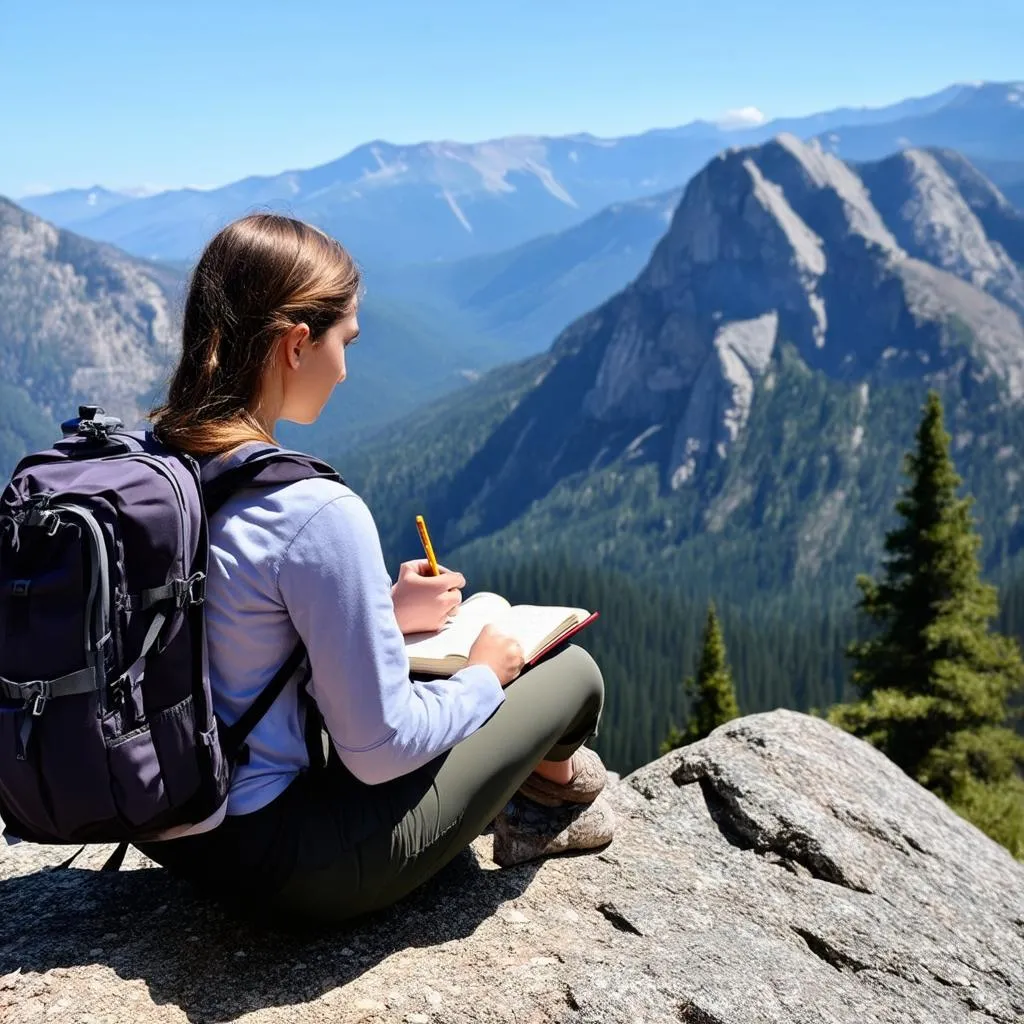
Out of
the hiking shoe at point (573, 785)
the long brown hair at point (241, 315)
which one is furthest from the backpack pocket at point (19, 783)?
the hiking shoe at point (573, 785)

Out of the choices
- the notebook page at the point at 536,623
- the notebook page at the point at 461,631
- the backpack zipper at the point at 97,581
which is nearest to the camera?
the backpack zipper at the point at 97,581

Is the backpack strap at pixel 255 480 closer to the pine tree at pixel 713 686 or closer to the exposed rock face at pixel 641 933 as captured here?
the exposed rock face at pixel 641 933

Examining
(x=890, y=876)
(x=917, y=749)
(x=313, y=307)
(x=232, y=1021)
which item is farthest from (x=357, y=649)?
(x=917, y=749)

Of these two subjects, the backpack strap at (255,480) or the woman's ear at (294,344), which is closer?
the backpack strap at (255,480)

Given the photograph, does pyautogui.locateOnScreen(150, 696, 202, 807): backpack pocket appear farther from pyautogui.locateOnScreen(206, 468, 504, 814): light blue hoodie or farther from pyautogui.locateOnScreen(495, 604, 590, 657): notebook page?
pyautogui.locateOnScreen(495, 604, 590, 657): notebook page

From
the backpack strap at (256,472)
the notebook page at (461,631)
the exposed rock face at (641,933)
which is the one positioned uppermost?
the backpack strap at (256,472)

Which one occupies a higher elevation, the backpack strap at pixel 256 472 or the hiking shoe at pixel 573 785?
the backpack strap at pixel 256 472

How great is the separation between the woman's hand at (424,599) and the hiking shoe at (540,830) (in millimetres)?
1636

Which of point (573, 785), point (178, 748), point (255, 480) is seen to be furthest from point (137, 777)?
point (573, 785)

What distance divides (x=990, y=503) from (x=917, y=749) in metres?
Result: 197

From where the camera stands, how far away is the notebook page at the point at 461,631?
4898 mm

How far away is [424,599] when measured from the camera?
5047 millimetres

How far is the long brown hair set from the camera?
405 centimetres

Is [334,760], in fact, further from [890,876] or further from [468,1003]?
[890,876]
